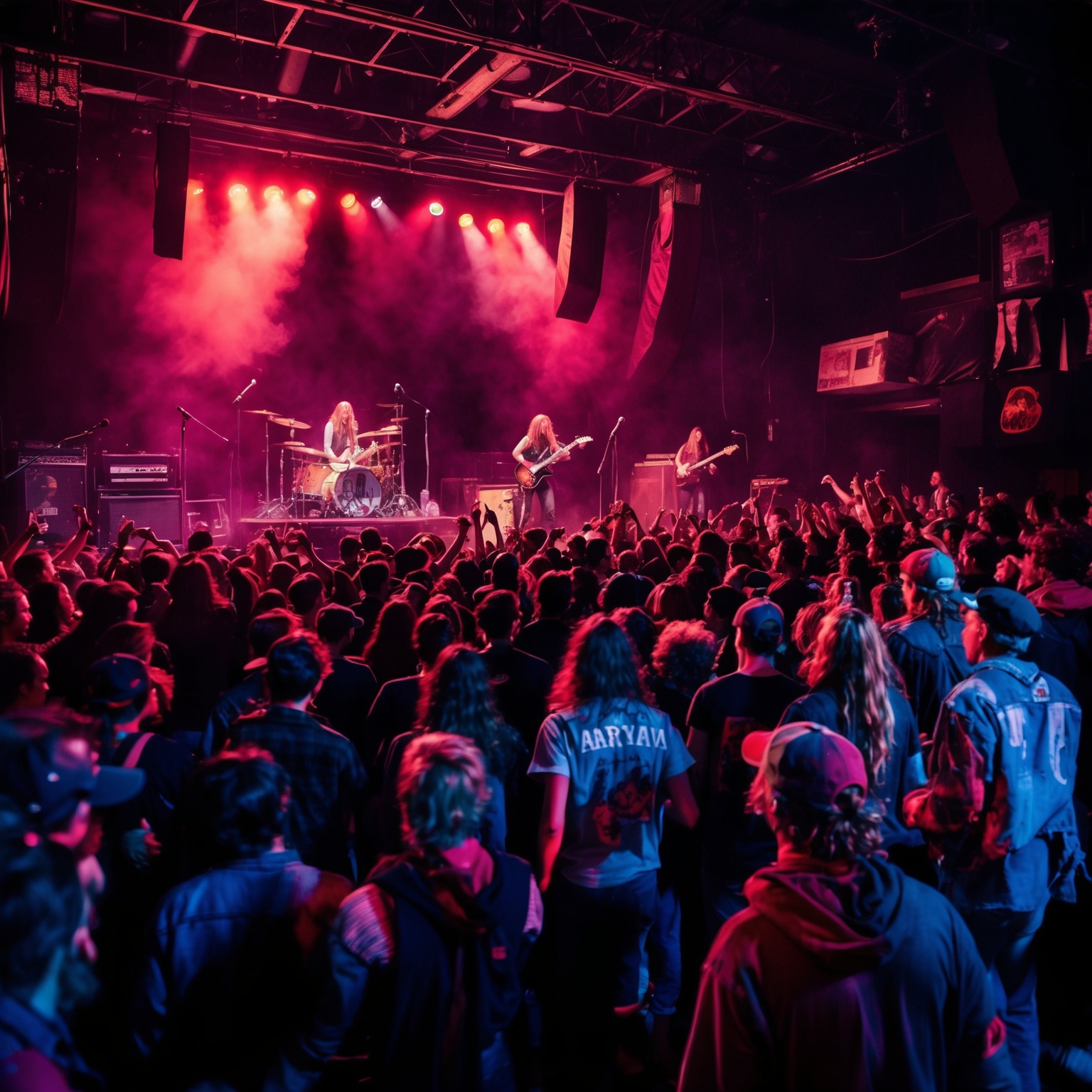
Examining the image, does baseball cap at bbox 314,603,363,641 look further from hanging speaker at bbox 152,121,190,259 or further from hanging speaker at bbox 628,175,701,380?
hanging speaker at bbox 628,175,701,380

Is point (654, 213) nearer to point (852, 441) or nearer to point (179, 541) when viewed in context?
point (852, 441)

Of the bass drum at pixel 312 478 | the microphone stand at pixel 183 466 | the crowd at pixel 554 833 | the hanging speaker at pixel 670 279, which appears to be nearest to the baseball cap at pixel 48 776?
the crowd at pixel 554 833

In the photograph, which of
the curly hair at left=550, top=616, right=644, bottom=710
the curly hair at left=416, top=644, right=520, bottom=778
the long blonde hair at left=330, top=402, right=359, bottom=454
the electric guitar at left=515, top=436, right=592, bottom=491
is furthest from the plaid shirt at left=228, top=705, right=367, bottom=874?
the long blonde hair at left=330, top=402, right=359, bottom=454

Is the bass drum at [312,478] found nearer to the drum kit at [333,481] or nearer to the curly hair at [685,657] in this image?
the drum kit at [333,481]

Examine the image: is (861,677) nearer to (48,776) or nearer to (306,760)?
(306,760)

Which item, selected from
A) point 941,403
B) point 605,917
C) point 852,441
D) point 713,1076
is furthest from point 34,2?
point 852,441

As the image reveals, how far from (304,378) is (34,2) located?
681 centimetres

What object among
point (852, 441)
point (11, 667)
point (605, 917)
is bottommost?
point (605, 917)

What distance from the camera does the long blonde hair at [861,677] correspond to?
8.46 ft

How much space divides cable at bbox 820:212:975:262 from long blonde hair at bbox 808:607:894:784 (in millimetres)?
13369

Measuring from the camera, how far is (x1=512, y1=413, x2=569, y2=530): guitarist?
14.3 meters

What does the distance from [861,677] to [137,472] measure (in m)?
11.9

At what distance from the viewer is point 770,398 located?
17.0 metres

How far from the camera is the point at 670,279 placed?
12164mm
